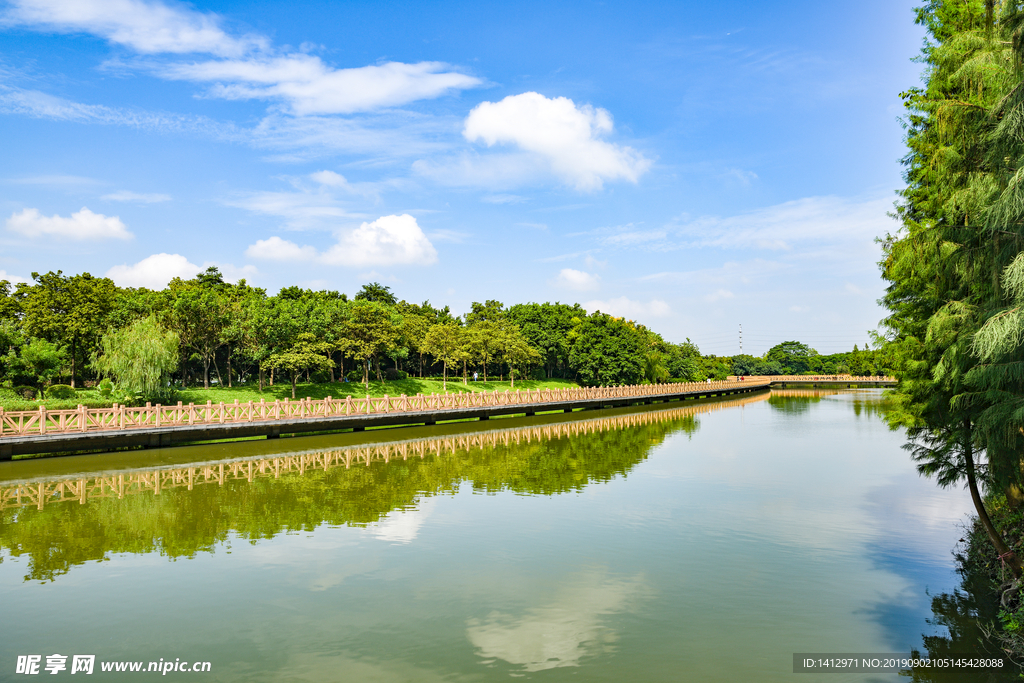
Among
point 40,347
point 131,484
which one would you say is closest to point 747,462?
point 131,484

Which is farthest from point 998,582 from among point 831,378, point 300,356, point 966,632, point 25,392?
point 831,378

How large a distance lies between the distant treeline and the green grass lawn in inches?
59.7

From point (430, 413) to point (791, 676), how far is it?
29524 millimetres

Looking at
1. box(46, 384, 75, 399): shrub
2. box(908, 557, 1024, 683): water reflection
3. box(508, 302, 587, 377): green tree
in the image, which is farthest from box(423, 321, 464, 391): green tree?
box(908, 557, 1024, 683): water reflection

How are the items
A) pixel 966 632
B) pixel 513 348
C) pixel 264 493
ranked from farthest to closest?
1. pixel 513 348
2. pixel 264 493
3. pixel 966 632

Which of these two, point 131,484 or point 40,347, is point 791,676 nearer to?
point 131,484

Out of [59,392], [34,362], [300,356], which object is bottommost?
[59,392]

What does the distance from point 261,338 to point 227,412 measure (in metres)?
15.0

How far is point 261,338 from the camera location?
138ft

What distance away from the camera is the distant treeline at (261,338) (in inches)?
1312

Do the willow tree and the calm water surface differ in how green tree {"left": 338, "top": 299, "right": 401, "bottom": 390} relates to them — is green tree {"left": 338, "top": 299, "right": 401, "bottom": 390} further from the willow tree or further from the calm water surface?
the calm water surface

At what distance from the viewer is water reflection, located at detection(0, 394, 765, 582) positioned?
486 inches

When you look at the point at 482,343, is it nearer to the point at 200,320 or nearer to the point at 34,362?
the point at 200,320

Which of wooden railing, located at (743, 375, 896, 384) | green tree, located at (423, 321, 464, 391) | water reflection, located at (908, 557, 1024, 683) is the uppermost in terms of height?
green tree, located at (423, 321, 464, 391)
